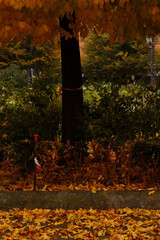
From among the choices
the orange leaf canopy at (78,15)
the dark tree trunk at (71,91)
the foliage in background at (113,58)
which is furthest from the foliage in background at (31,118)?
the foliage in background at (113,58)

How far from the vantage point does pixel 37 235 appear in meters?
4.66

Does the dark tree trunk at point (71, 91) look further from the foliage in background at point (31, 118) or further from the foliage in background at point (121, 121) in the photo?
the foliage in background at point (31, 118)

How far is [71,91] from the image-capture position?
Result: 7.22 meters

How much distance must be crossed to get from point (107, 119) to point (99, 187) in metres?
1.24

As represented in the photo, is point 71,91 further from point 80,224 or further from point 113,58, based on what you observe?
point 113,58

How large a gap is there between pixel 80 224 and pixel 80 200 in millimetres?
590

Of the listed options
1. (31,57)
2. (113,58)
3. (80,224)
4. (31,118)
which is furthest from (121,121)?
(113,58)

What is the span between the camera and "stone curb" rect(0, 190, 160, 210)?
18.1ft

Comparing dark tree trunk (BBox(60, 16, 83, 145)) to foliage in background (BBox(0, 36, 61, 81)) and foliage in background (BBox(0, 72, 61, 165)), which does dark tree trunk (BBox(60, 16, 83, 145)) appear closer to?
foliage in background (BBox(0, 72, 61, 165))

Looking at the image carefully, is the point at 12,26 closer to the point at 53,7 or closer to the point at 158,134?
the point at 53,7

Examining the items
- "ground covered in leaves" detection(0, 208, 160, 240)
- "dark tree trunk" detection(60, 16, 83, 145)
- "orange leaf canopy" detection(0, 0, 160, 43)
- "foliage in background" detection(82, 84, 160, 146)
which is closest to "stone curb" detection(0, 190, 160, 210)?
"ground covered in leaves" detection(0, 208, 160, 240)

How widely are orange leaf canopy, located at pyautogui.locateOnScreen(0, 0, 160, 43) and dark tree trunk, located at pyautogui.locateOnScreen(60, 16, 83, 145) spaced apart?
0.53 meters

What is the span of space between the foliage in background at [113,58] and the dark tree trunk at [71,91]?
79.0ft

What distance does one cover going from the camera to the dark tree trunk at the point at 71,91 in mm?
7180
